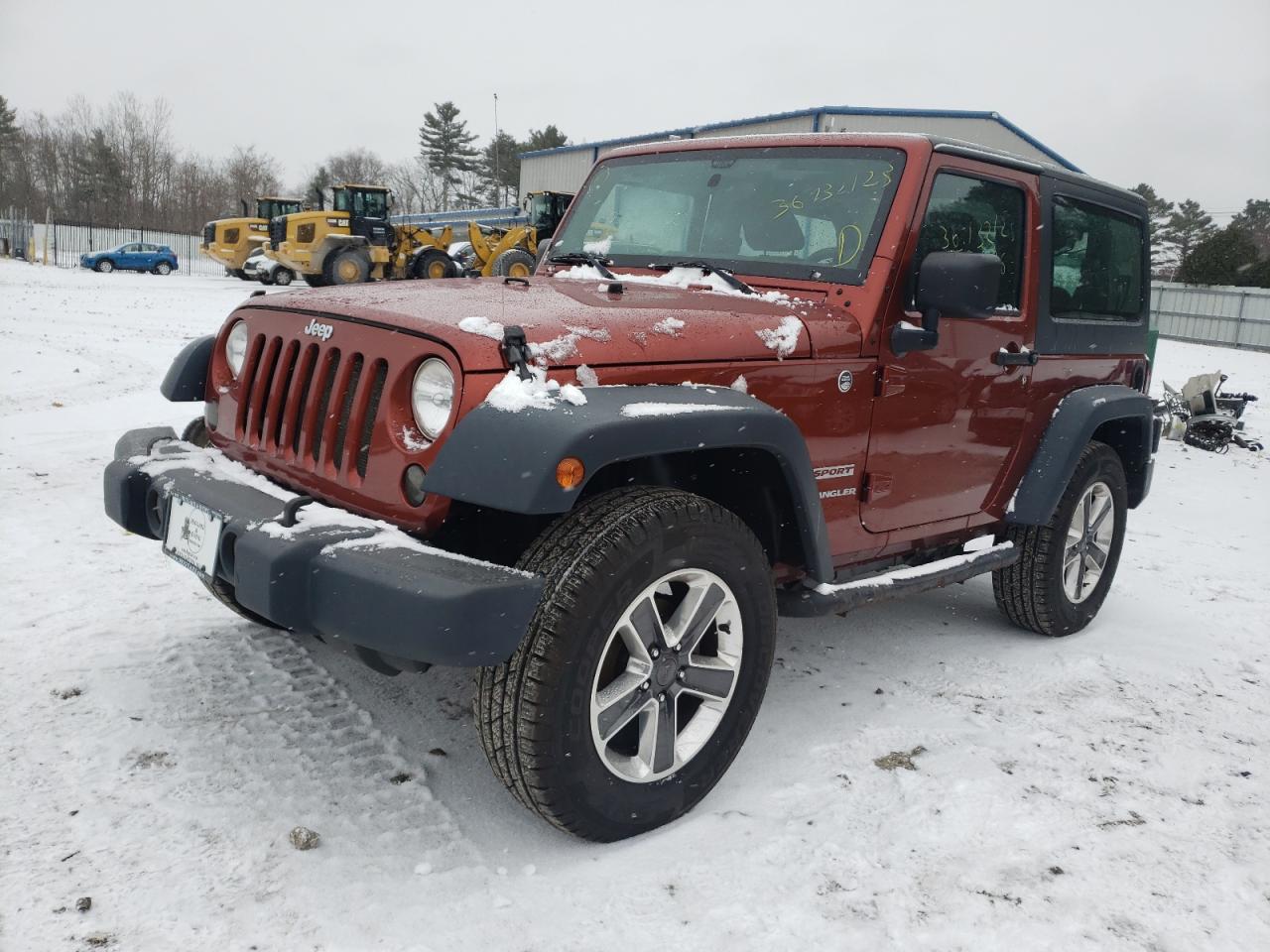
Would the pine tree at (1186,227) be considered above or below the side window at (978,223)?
above

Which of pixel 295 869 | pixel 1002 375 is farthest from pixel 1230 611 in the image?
pixel 295 869

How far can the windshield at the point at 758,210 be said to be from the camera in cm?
318

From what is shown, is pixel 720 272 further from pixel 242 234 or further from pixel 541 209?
pixel 242 234

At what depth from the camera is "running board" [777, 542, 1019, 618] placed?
299cm

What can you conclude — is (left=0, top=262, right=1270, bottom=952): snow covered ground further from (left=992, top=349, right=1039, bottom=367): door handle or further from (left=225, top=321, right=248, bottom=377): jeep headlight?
(left=992, top=349, right=1039, bottom=367): door handle

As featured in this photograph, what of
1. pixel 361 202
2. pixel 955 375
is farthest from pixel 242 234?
pixel 955 375

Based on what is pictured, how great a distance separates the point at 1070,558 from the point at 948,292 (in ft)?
6.03

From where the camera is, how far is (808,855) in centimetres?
248

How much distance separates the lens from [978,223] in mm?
3494

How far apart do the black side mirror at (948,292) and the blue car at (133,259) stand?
113ft

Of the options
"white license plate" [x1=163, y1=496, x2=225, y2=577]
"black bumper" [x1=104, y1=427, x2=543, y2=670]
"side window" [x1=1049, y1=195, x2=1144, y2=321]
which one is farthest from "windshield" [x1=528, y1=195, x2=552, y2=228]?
"black bumper" [x1=104, y1=427, x2=543, y2=670]

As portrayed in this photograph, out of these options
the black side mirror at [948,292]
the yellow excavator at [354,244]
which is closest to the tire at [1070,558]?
the black side mirror at [948,292]

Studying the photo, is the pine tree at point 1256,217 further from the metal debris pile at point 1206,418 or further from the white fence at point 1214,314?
the metal debris pile at point 1206,418

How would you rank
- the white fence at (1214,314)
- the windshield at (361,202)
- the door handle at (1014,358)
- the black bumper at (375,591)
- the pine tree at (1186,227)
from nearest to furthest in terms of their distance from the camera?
the black bumper at (375,591)
the door handle at (1014,358)
the windshield at (361,202)
the white fence at (1214,314)
the pine tree at (1186,227)
